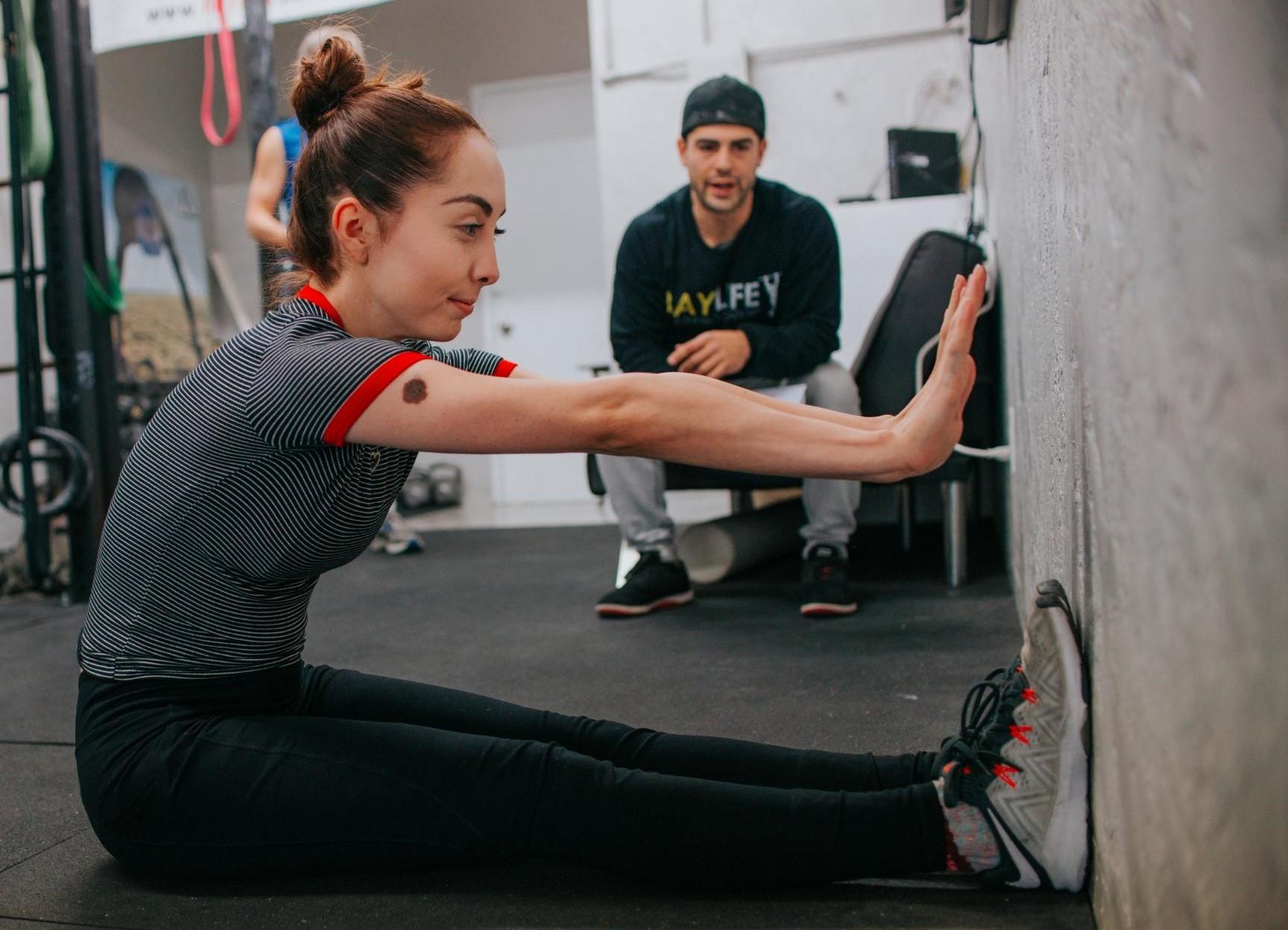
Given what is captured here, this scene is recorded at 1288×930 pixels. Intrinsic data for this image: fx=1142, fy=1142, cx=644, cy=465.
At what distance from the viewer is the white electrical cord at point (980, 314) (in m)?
2.48

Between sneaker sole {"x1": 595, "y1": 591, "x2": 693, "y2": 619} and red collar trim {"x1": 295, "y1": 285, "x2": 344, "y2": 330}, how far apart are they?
1.42 metres

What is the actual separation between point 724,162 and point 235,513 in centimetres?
172

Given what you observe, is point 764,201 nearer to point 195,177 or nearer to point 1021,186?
point 1021,186

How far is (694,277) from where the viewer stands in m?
2.57

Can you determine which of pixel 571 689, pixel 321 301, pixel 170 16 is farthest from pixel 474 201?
pixel 170 16

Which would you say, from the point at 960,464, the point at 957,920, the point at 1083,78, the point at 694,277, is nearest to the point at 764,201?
the point at 694,277

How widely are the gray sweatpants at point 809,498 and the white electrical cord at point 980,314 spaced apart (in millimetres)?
152

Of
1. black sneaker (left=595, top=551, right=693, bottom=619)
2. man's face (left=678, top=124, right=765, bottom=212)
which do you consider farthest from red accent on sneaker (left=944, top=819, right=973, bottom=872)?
man's face (left=678, top=124, right=765, bottom=212)

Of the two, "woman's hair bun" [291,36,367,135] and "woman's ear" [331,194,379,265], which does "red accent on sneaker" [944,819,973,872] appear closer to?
"woman's ear" [331,194,379,265]

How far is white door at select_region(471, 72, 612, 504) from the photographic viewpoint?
5652 mm

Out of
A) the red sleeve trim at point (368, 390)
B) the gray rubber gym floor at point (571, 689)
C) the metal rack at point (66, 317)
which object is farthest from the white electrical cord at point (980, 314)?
the metal rack at point (66, 317)

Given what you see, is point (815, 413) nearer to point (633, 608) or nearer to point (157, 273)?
point (633, 608)

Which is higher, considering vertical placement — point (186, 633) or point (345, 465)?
point (345, 465)

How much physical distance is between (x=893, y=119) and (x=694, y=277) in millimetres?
1822
